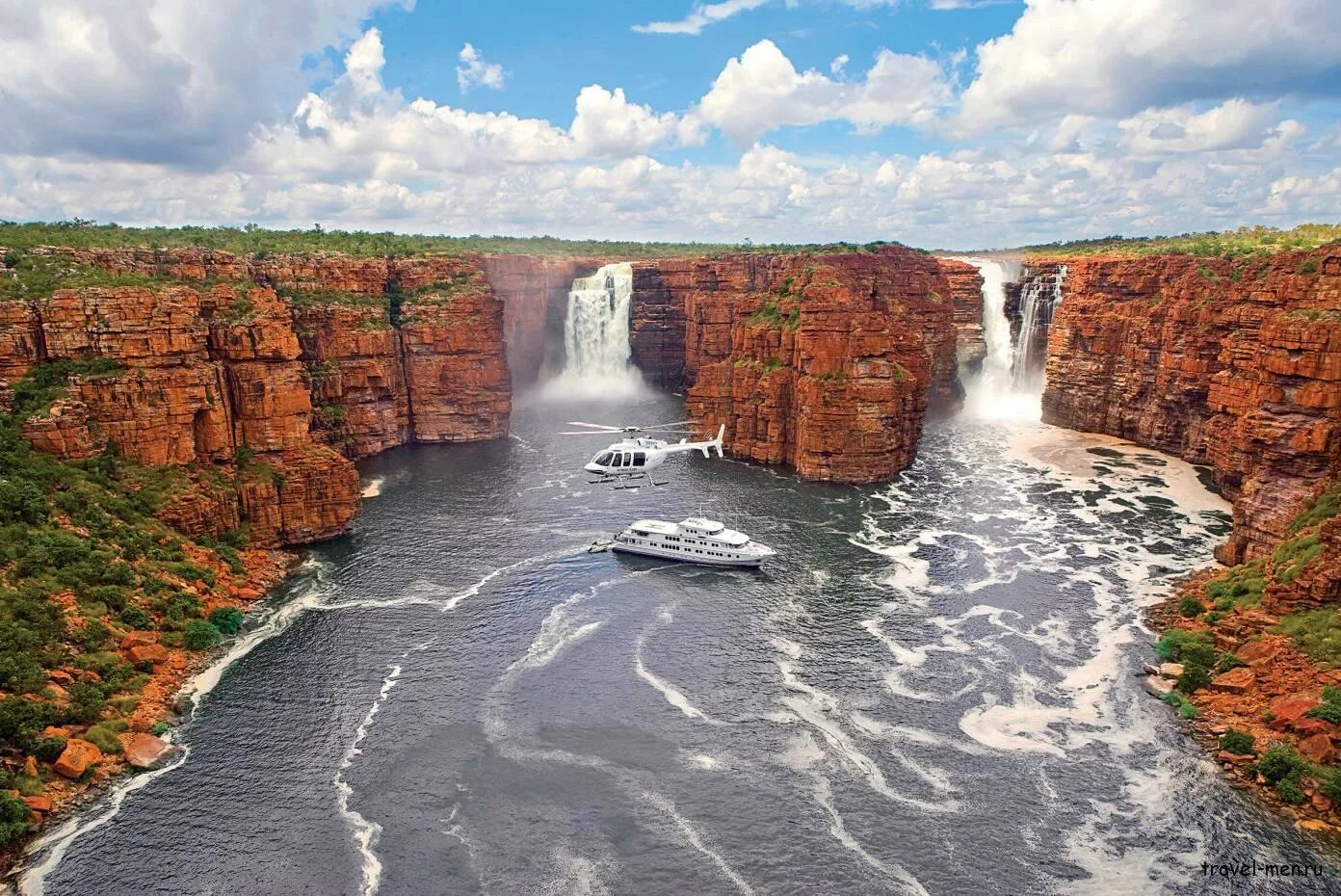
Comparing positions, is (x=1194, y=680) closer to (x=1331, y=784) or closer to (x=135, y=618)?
(x=1331, y=784)

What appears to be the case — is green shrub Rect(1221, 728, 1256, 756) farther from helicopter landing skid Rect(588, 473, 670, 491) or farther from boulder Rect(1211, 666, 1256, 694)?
helicopter landing skid Rect(588, 473, 670, 491)

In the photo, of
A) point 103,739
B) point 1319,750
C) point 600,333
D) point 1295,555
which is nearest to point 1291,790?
point 1319,750

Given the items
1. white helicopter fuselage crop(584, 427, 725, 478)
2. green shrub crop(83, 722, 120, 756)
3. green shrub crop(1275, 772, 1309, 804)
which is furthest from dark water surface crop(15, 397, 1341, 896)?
white helicopter fuselage crop(584, 427, 725, 478)

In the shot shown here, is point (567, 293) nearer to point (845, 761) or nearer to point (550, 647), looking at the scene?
point (550, 647)

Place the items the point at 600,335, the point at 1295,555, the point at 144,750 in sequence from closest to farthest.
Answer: the point at 144,750 < the point at 1295,555 < the point at 600,335

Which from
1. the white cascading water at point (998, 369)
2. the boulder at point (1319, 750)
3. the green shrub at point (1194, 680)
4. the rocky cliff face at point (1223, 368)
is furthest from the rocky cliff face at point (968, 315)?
the boulder at point (1319, 750)

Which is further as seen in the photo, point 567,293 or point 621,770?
point 567,293

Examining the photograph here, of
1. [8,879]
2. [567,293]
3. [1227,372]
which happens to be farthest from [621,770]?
[567,293]
